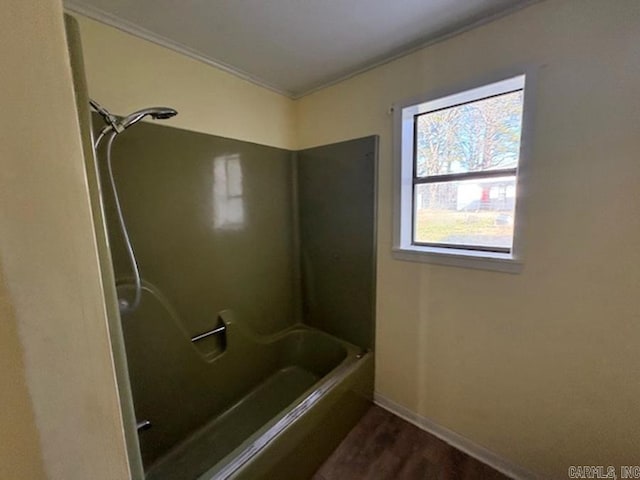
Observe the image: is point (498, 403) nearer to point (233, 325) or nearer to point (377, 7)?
point (233, 325)

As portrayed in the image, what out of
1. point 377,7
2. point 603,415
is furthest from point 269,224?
point 603,415

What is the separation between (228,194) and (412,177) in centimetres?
126

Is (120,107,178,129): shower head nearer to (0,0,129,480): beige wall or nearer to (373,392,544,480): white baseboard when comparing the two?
(0,0,129,480): beige wall

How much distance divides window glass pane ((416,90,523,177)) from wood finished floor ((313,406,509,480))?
1678 millimetres

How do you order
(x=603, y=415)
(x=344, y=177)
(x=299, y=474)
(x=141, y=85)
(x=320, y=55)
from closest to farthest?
(x=603, y=415) → (x=299, y=474) → (x=141, y=85) → (x=320, y=55) → (x=344, y=177)

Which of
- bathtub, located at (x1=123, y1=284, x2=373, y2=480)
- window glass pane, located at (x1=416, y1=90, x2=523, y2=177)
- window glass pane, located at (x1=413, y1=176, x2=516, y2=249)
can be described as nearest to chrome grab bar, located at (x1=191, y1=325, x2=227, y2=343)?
bathtub, located at (x1=123, y1=284, x2=373, y2=480)

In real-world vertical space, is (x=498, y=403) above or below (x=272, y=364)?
above

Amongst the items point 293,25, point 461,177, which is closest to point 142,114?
point 293,25

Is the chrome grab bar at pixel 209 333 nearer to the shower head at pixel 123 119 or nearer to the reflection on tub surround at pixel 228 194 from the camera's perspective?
the reflection on tub surround at pixel 228 194

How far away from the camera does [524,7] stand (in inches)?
46.4

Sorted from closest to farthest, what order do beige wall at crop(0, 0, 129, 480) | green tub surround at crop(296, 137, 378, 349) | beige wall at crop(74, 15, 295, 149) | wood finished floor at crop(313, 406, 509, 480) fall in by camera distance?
beige wall at crop(0, 0, 129, 480), beige wall at crop(74, 15, 295, 149), wood finished floor at crop(313, 406, 509, 480), green tub surround at crop(296, 137, 378, 349)

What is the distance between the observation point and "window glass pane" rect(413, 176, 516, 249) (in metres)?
1.42

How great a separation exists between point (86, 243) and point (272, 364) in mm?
1989

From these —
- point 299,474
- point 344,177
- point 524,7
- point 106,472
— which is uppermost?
point 524,7
